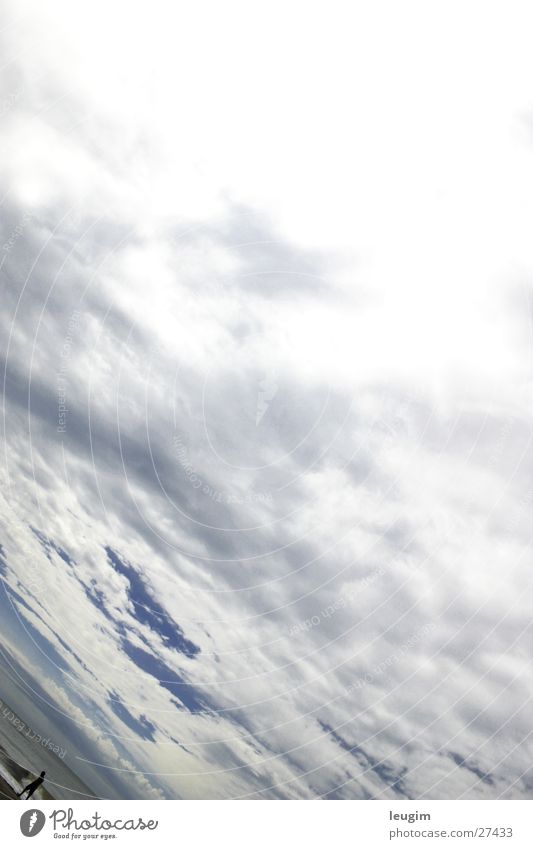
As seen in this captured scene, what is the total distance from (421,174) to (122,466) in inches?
443

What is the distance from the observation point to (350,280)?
47.1ft

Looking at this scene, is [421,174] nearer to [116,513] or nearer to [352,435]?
[352,435]

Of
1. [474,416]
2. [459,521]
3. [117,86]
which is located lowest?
[459,521]

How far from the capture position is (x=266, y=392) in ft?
47.8

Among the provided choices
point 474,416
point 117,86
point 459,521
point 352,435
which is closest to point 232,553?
point 352,435
